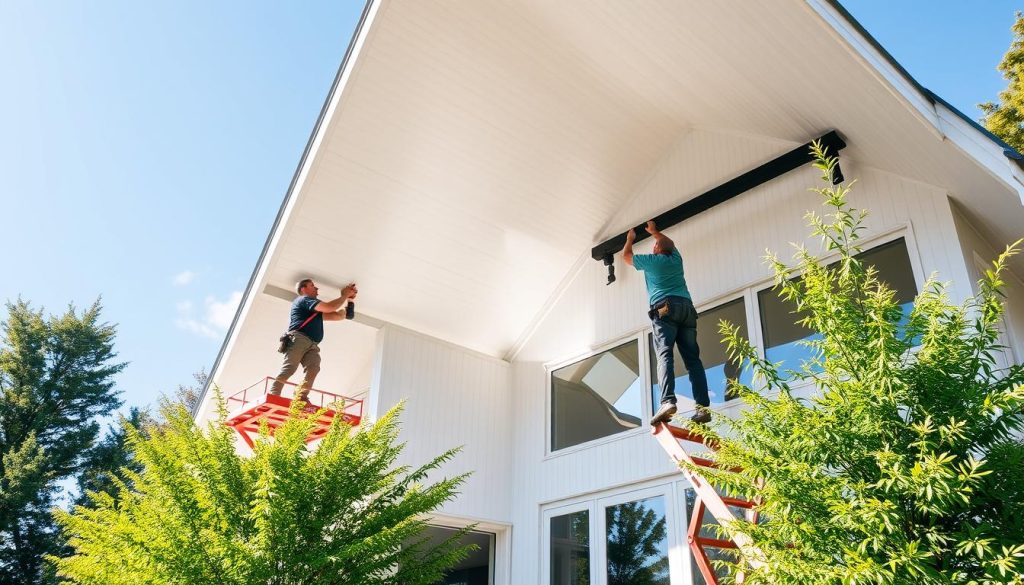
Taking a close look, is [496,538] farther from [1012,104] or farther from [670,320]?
[1012,104]

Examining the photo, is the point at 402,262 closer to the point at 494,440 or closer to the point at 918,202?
the point at 494,440

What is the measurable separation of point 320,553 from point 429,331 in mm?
4724

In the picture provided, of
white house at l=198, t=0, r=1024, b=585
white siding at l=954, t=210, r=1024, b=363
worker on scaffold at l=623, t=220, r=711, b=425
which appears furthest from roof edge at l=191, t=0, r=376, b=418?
white siding at l=954, t=210, r=1024, b=363

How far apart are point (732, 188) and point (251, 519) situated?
5.21m

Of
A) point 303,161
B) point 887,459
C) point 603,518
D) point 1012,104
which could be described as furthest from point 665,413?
point 1012,104

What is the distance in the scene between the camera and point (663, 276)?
6.18 meters

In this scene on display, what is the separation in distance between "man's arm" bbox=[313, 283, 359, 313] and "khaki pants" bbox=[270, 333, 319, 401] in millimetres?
324

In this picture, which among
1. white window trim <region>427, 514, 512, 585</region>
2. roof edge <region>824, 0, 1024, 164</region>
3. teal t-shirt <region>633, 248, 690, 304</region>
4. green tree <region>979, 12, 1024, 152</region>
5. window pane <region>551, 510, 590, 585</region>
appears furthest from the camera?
green tree <region>979, 12, 1024, 152</region>

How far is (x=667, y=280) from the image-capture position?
6.16 m

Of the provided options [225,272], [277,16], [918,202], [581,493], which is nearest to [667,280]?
[918,202]

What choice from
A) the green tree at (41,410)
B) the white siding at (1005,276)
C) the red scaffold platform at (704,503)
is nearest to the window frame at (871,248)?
the white siding at (1005,276)

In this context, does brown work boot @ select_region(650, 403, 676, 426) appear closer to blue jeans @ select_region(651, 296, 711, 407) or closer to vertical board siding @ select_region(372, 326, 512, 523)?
blue jeans @ select_region(651, 296, 711, 407)

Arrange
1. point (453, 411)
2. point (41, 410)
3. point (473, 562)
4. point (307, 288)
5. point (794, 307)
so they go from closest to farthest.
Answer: point (794, 307) → point (307, 288) → point (453, 411) → point (473, 562) → point (41, 410)

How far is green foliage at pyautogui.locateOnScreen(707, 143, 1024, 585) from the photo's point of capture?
297 centimetres
